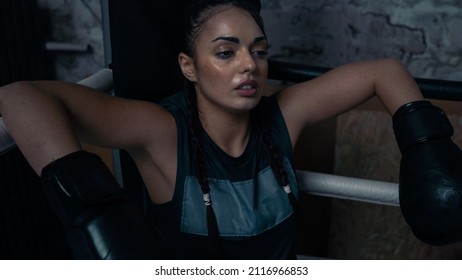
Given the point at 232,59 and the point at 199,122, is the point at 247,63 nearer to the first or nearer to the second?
the point at 232,59

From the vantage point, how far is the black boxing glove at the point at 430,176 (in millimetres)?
698

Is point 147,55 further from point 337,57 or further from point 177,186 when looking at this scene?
point 337,57

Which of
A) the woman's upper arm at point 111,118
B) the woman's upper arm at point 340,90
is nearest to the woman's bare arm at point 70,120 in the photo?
the woman's upper arm at point 111,118

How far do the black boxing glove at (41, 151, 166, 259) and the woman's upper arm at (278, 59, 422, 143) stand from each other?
1.62ft

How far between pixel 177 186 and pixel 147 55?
287mm

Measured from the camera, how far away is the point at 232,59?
811 millimetres

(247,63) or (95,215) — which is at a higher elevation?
(247,63)

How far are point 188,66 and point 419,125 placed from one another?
44cm

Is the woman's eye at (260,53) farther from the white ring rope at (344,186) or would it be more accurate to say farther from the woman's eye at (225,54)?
the white ring rope at (344,186)

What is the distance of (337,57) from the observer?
1.42 metres

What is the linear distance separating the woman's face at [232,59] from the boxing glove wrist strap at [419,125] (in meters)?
0.26

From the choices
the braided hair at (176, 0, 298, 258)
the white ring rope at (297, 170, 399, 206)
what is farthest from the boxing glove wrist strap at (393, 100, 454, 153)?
the braided hair at (176, 0, 298, 258)

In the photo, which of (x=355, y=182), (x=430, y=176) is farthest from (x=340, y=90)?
(x=430, y=176)
